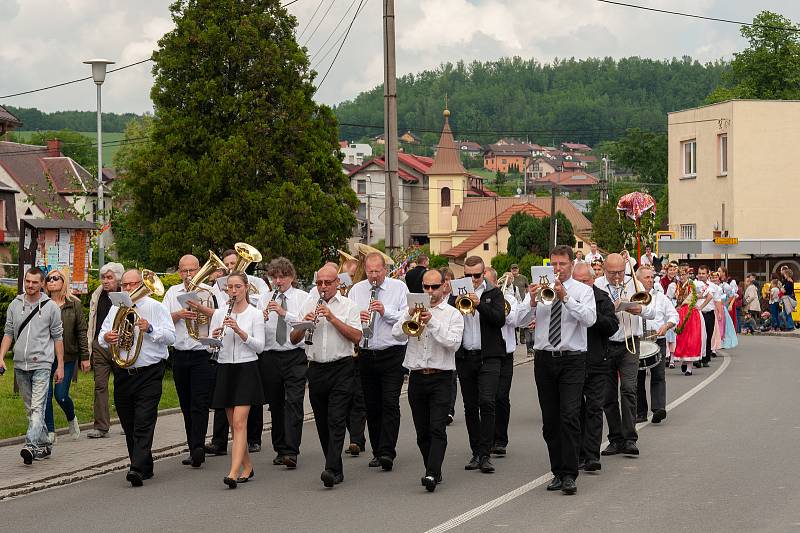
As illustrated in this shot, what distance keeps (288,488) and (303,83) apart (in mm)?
27482

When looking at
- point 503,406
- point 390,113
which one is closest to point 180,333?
point 503,406

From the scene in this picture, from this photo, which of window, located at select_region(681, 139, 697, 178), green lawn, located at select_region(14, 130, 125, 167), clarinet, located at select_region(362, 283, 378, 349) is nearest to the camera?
clarinet, located at select_region(362, 283, 378, 349)

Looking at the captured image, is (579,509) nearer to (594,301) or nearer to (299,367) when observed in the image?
(594,301)

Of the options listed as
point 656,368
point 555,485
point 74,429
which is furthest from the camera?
point 656,368

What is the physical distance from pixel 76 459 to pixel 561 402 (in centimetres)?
530

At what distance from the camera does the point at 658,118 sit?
162m

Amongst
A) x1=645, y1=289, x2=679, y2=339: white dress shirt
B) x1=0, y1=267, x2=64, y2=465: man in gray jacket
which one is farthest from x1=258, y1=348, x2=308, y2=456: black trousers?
x1=645, y1=289, x2=679, y2=339: white dress shirt

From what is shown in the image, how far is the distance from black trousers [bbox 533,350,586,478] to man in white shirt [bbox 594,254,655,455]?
1.71 metres

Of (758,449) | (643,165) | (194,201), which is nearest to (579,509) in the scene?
(758,449)

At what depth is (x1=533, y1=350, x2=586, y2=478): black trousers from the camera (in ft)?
35.3

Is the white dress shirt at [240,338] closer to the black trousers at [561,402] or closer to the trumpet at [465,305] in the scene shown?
the trumpet at [465,305]

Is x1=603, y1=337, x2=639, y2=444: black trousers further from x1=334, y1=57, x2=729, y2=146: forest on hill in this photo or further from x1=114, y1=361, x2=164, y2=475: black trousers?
x1=334, y1=57, x2=729, y2=146: forest on hill

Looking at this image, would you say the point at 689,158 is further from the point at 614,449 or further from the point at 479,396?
the point at 479,396

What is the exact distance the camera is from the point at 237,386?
11.5 m
